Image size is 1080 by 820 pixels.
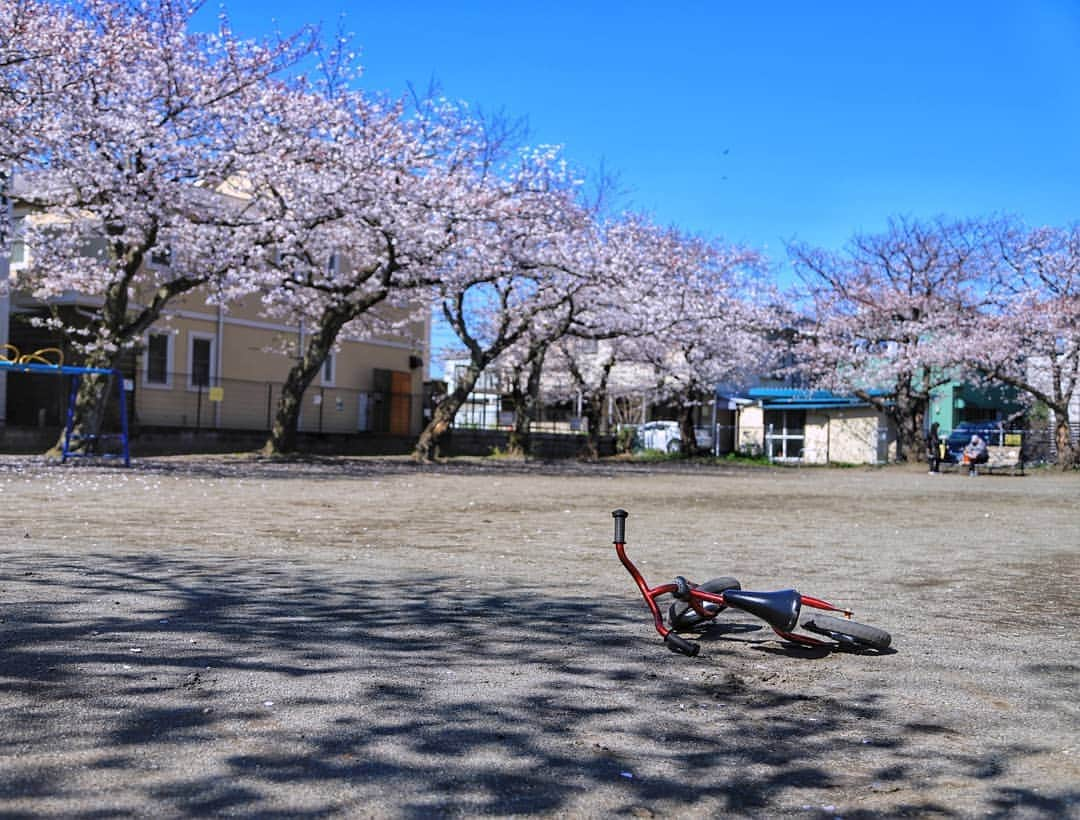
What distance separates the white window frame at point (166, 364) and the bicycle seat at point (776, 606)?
2441 centimetres

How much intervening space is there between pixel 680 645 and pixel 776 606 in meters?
0.48

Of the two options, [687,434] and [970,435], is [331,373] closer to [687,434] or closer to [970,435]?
[687,434]

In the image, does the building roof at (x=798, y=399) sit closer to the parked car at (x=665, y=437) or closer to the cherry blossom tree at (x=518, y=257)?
the parked car at (x=665, y=437)

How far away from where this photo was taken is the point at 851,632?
4871 millimetres

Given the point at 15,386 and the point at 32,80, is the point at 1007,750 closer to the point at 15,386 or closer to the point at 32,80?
the point at 32,80

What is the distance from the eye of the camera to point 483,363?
85.6ft

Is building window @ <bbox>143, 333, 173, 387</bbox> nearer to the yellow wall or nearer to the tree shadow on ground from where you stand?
the yellow wall

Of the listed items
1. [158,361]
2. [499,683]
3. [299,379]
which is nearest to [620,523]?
Result: [499,683]

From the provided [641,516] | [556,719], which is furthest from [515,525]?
[556,719]

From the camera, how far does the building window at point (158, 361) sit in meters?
28.0

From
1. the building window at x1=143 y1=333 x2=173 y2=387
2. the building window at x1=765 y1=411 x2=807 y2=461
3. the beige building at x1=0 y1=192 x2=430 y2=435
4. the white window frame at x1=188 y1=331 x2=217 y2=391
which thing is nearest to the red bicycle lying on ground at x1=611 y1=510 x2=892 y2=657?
the beige building at x1=0 y1=192 x2=430 y2=435

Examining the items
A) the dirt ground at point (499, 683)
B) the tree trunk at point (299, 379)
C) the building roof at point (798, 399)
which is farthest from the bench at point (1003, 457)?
the dirt ground at point (499, 683)

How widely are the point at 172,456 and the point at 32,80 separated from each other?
9.95m

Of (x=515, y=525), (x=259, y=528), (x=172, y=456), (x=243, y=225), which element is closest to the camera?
(x=259, y=528)
